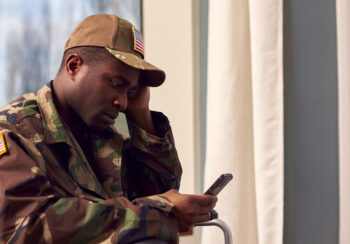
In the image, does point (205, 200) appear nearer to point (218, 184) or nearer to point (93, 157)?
point (218, 184)

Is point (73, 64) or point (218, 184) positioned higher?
point (73, 64)

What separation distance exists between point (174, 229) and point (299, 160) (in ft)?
3.56

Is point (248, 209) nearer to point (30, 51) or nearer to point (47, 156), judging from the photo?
point (30, 51)

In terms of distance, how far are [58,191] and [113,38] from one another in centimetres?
33

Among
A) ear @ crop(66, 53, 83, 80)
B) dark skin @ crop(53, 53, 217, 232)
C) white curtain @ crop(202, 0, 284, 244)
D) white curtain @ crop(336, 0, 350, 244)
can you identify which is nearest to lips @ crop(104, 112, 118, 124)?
dark skin @ crop(53, 53, 217, 232)

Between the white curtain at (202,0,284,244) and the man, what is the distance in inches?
24.5

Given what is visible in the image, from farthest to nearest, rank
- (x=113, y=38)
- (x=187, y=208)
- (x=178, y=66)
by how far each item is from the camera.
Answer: (x=178, y=66), (x=113, y=38), (x=187, y=208)

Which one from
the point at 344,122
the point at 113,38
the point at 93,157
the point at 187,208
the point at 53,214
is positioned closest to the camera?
the point at 53,214

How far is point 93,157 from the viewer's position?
1214 millimetres

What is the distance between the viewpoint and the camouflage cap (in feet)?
3.58

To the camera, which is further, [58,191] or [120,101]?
[120,101]

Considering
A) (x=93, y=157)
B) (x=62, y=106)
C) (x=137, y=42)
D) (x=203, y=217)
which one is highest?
(x=137, y=42)

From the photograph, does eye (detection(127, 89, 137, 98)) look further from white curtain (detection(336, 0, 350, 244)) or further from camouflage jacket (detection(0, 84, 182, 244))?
white curtain (detection(336, 0, 350, 244))

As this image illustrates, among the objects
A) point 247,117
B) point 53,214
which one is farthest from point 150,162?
point 247,117
